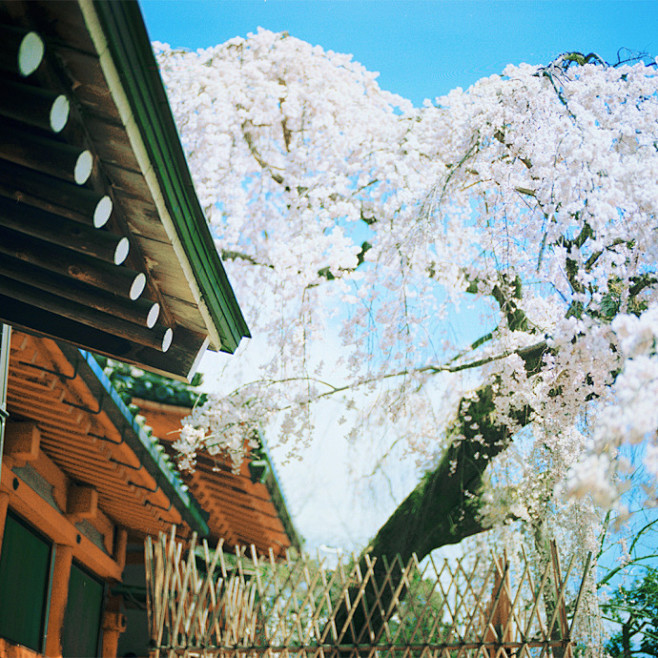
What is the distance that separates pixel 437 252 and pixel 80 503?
315cm

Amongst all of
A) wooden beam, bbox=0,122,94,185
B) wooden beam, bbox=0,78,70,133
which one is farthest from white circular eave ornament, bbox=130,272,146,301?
wooden beam, bbox=0,78,70,133

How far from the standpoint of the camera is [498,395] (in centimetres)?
521

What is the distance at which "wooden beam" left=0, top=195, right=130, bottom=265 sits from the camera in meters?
1.70

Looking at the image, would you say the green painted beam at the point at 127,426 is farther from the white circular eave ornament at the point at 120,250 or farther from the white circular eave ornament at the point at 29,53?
the white circular eave ornament at the point at 29,53

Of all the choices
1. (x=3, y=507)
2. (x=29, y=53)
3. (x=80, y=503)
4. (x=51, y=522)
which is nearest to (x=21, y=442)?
(x=3, y=507)

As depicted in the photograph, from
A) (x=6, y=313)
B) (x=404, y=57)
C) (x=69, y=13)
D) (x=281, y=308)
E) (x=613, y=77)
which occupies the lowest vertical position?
(x=6, y=313)

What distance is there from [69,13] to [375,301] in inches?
175

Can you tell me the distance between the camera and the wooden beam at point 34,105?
4.45 feet

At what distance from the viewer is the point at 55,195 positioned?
161cm

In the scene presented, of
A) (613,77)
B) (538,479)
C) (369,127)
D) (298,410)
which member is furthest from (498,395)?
(369,127)

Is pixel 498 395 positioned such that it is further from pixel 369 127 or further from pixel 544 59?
pixel 369 127

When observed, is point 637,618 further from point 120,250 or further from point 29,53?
point 29,53

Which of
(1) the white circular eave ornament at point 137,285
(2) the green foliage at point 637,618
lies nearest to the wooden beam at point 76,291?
(1) the white circular eave ornament at point 137,285

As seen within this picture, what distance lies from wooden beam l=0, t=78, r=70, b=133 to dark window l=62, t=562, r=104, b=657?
13.7ft
